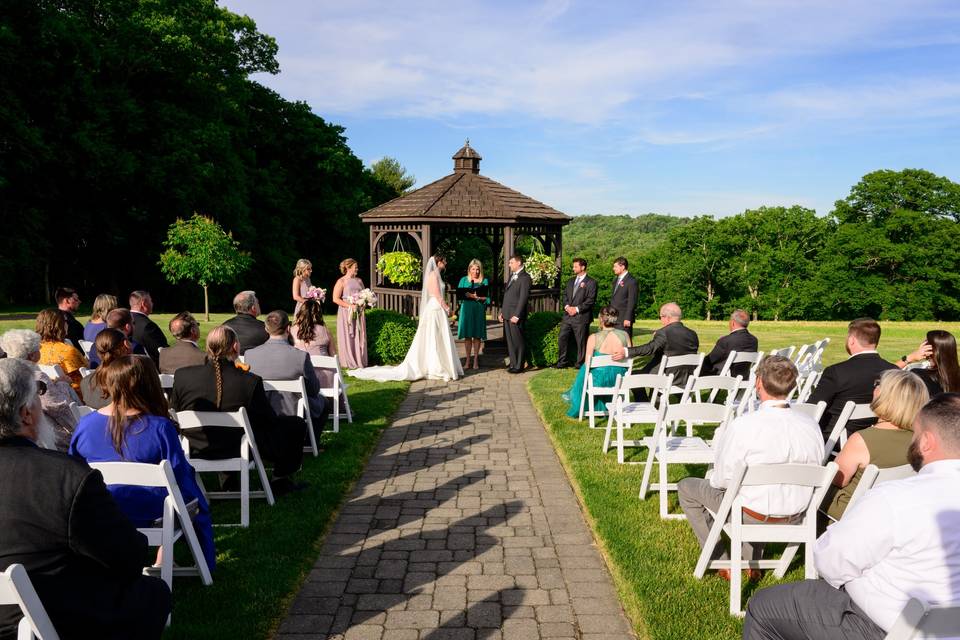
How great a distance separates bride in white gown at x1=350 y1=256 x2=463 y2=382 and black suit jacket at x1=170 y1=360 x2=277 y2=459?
6.38m

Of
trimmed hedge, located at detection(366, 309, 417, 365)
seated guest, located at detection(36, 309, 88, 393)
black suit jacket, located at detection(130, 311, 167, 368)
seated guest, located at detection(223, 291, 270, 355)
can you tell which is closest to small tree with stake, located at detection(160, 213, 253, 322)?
trimmed hedge, located at detection(366, 309, 417, 365)

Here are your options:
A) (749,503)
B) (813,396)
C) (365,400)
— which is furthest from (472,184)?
(749,503)

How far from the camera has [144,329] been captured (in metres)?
7.96

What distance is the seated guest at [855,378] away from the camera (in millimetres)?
5703

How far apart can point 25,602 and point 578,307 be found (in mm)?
10821

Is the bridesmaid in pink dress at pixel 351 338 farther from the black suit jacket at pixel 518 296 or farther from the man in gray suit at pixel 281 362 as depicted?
the man in gray suit at pixel 281 362

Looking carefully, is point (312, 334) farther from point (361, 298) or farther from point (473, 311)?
point (473, 311)

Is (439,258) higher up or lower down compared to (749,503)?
higher up

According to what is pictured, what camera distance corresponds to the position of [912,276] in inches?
1892

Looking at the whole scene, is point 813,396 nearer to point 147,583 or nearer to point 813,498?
point 813,498

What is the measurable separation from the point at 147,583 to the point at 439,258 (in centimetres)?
950

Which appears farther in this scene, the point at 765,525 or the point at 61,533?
the point at 765,525

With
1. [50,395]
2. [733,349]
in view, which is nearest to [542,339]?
[733,349]

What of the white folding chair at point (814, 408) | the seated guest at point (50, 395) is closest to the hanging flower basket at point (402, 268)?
the seated guest at point (50, 395)
